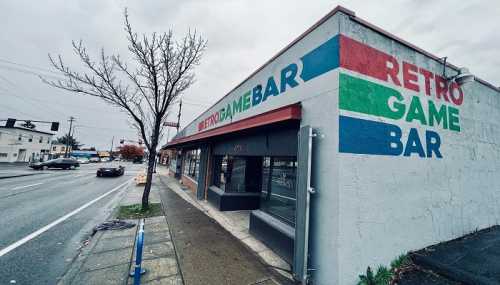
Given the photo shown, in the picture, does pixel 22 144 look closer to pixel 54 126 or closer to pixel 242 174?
pixel 54 126

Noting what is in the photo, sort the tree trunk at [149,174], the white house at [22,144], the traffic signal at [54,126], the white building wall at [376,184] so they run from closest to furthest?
the white building wall at [376,184] → the tree trunk at [149,174] → the traffic signal at [54,126] → the white house at [22,144]

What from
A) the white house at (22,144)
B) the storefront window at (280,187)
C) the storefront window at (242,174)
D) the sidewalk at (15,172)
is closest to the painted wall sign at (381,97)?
the storefront window at (280,187)

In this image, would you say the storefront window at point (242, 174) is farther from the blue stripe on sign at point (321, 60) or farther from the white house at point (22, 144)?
the white house at point (22, 144)

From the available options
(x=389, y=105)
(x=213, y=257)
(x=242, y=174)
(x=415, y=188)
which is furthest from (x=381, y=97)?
(x=242, y=174)

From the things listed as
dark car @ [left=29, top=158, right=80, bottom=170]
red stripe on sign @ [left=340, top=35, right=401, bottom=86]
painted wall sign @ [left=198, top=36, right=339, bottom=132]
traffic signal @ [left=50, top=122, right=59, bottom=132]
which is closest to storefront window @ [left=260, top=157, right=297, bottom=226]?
painted wall sign @ [left=198, top=36, right=339, bottom=132]

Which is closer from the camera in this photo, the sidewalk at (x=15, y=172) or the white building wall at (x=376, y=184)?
the white building wall at (x=376, y=184)

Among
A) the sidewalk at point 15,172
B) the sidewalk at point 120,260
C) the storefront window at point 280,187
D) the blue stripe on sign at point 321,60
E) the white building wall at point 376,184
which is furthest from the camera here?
the sidewalk at point 15,172

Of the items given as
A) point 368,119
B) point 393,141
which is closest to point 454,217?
point 393,141

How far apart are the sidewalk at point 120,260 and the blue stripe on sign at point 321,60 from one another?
4.55 meters

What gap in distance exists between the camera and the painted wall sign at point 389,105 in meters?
3.49

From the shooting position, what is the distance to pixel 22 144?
3916 centimetres

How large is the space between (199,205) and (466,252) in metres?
8.52

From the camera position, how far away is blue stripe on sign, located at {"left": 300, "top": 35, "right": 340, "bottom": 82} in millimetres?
3564

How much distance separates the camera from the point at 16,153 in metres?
37.5
